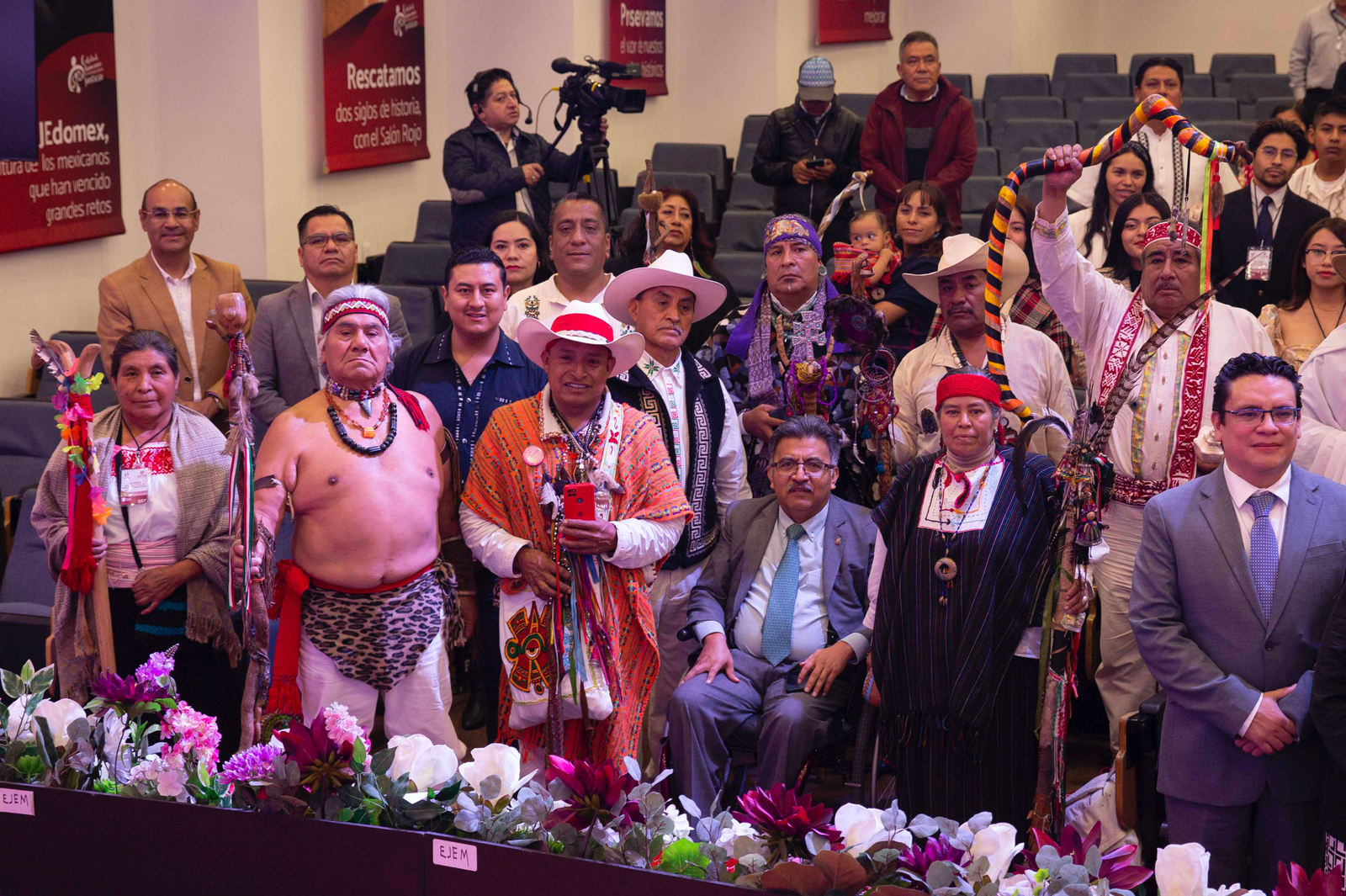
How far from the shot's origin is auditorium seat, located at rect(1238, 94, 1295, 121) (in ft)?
30.9

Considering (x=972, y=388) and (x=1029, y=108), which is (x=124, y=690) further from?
(x=1029, y=108)

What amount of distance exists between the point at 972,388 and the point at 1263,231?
81.3 inches

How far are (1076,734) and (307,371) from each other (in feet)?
8.14

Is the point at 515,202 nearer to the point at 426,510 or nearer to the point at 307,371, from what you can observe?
the point at 307,371

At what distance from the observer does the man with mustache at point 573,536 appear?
303 cm

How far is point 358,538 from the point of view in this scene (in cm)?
296

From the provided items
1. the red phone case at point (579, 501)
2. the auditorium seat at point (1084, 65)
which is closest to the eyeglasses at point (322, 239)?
the red phone case at point (579, 501)

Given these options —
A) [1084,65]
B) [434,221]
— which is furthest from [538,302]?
[1084,65]

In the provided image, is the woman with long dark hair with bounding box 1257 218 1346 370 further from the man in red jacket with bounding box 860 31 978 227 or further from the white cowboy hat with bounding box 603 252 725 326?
the man in red jacket with bounding box 860 31 978 227

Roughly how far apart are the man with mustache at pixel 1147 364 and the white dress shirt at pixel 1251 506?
19.9 inches

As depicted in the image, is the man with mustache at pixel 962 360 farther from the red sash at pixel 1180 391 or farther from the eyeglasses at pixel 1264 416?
the eyeglasses at pixel 1264 416

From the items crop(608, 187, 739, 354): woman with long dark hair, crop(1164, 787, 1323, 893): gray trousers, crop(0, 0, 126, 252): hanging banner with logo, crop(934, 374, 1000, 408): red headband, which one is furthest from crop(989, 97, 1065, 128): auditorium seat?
crop(1164, 787, 1323, 893): gray trousers

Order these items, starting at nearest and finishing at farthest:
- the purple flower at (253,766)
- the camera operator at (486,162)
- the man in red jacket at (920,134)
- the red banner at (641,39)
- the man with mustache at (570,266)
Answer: the purple flower at (253,766) → the man with mustache at (570,266) → the camera operator at (486,162) → the man in red jacket at (920,134) → the red banner at (641,39)

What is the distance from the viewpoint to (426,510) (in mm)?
3061
